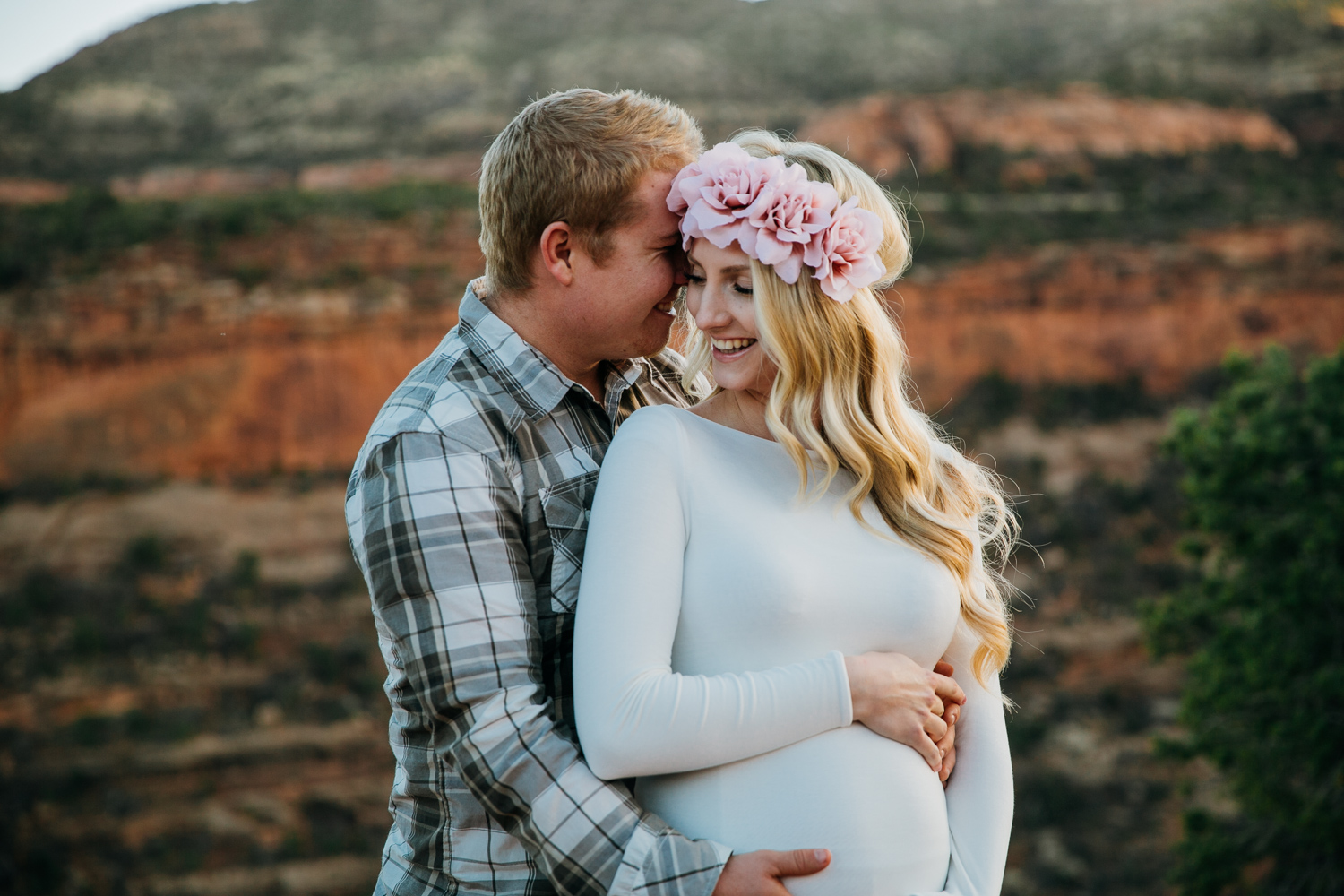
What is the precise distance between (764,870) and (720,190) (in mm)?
1295

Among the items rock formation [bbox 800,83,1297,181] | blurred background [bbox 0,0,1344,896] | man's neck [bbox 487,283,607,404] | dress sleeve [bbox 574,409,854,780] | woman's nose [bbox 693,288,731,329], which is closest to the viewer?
dress sleeve [bbox 574,409,854,780]

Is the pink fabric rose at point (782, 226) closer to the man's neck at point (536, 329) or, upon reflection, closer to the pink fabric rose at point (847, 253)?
the pink fabric rose at point (847, 253)

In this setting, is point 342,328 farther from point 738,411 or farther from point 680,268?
point 738,411

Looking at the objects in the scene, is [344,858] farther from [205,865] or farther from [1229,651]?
[1229,651]

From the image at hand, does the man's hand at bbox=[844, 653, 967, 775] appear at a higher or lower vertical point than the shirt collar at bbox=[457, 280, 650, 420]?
lower

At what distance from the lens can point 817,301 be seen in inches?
87.8

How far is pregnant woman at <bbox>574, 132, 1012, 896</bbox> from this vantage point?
6.31ft

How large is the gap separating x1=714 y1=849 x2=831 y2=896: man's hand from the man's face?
1131 millimetres

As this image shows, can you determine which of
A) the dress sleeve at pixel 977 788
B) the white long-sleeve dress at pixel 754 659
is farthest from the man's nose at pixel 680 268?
the dress sleeve at pixel 977 788

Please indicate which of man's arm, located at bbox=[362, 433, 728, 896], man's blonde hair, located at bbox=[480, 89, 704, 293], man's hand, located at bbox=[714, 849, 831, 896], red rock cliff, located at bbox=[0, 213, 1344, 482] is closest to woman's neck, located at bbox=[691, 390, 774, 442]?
man's blonde hair, located at bbox=[480, 89, 704, 293]

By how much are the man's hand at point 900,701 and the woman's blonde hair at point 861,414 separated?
0.76ft

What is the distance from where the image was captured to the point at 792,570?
2014 mm

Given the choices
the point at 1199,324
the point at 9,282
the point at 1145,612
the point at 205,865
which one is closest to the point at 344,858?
the point at 205,865

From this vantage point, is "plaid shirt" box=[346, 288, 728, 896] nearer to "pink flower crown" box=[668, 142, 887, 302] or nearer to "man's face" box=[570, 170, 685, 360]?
"man's face" box=[570, 170, 685, 360]
